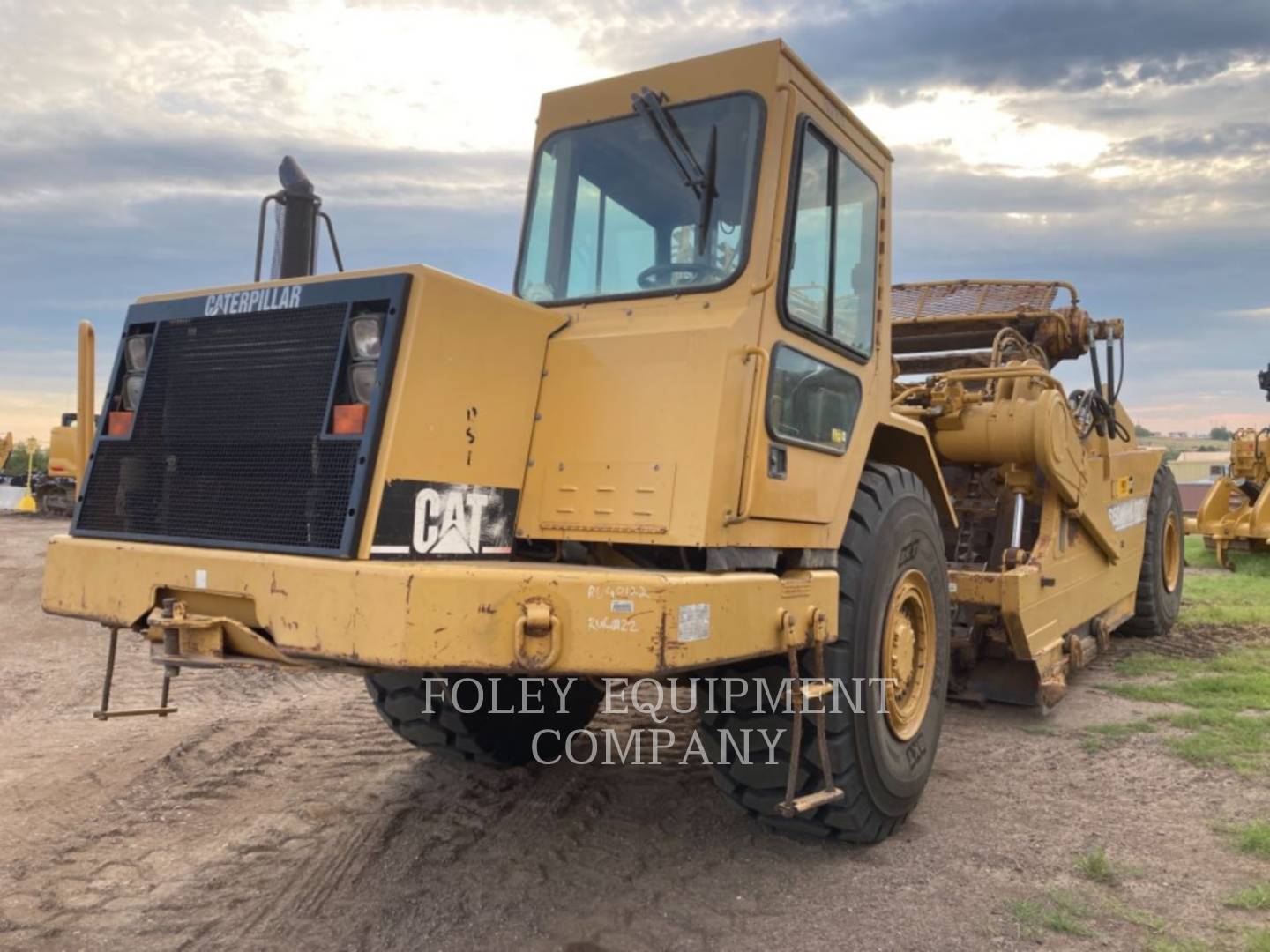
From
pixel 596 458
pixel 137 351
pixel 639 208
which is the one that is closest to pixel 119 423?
pixel 137 351

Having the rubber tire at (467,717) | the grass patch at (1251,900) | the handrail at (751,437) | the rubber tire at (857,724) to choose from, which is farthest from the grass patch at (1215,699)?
the handrail at (751,437)

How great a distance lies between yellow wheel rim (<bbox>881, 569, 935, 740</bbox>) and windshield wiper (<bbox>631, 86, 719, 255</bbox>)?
1720mm

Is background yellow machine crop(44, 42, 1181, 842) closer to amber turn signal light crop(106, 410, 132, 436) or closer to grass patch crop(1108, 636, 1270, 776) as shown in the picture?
amber turn signal light crop(106, 410, 132, 436)

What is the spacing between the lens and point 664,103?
156 inches

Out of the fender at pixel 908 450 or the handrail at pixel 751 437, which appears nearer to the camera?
the handrail at pixel 751 437

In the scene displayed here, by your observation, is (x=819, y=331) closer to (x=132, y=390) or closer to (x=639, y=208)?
(x=639, y=208)

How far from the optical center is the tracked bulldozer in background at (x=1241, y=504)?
48.1 ft

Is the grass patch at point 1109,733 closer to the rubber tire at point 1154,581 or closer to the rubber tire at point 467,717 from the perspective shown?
the rubber tire at point 467,717

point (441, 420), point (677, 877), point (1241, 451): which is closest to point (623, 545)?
point (441, 420)

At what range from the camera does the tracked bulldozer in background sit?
48.1 ft

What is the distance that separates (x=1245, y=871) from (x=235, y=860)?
3.82 m

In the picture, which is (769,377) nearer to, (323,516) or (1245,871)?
(323,516)

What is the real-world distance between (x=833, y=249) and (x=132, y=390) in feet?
8.89

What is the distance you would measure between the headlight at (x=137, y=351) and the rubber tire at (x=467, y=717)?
5.45ft
